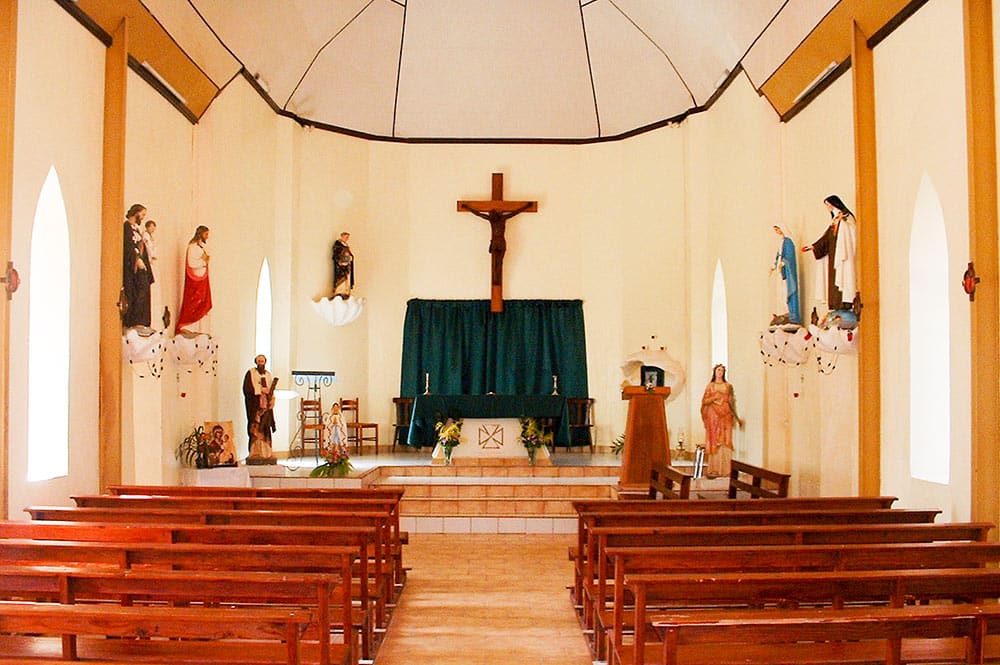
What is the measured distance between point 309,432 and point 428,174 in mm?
4124

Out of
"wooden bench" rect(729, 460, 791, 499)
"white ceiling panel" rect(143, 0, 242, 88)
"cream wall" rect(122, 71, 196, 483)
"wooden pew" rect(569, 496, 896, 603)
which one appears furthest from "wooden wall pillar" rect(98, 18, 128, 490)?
"wooden bench" rect(729, 460, 791, 499)

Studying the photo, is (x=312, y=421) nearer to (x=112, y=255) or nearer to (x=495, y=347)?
(x=495, y=347)

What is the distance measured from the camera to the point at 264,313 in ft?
40.2

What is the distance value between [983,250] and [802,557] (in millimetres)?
2782

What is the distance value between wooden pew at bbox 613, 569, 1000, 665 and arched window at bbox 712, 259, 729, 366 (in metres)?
8.61

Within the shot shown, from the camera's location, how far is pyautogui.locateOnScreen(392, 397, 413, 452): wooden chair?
13.5 meters

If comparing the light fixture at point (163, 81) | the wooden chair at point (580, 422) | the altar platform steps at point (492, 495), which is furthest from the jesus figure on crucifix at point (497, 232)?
the light fixture at point (163, 81)

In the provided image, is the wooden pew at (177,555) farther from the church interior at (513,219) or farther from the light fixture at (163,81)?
the light fixture at (163,81)

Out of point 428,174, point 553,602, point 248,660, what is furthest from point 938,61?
point 428,174

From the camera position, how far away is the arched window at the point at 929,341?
6.86 m

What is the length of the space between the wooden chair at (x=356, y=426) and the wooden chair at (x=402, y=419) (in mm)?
305

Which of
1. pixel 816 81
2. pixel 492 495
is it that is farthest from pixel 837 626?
pixel 492 495

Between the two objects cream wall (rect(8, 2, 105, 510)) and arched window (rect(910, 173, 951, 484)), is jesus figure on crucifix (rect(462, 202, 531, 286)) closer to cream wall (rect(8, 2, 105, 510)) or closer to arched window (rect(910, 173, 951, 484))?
cream wall (rect(8, 2, 105, 510))

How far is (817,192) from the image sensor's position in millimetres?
9016
